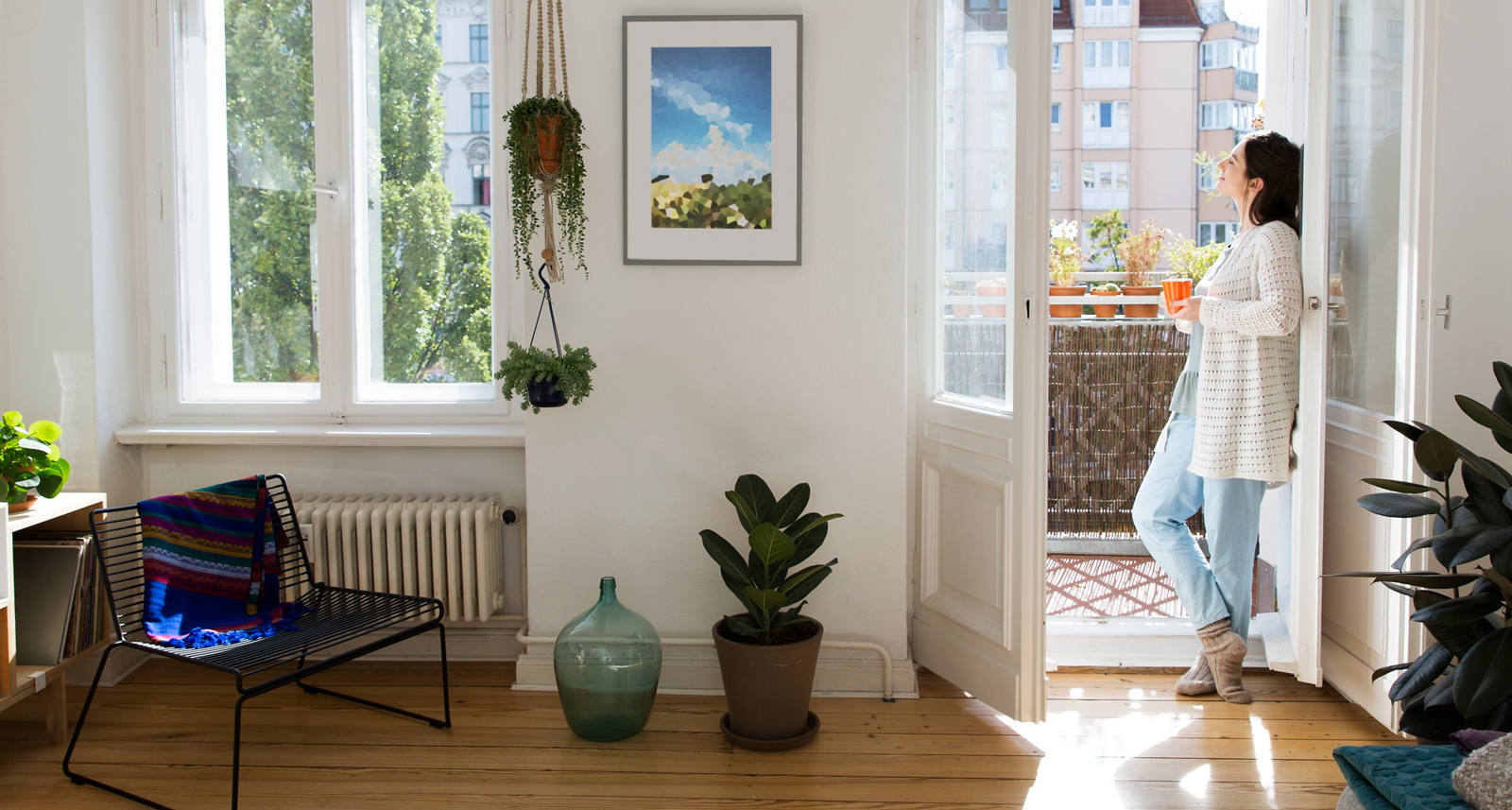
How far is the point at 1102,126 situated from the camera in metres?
6.95

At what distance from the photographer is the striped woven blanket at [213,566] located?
8.79 ft

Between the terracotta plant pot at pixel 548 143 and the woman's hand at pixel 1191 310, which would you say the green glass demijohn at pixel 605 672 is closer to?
the terracotta plant pot at pixel 548 143

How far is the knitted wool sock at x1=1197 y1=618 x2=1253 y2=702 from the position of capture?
3096mm

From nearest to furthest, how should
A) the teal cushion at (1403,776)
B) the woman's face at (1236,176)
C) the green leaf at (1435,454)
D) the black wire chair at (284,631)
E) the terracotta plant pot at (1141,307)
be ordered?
the teal cushion at (1403,776) → the green leaf at (1435,454) → the black wire chair at (284,631) → the woman's face at (1236,176) → the terracotta plant pot at (1141,307)

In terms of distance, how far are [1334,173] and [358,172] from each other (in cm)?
297

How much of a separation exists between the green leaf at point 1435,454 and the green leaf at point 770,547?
1.46m

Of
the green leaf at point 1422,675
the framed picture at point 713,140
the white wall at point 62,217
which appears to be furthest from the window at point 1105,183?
the white wall at point 62,217

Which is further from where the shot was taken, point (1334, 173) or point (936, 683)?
point (936, 683)

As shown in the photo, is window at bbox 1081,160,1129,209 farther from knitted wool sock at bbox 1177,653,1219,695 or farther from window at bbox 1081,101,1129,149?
knitted wool sock at bbox 1177,653,1219,695

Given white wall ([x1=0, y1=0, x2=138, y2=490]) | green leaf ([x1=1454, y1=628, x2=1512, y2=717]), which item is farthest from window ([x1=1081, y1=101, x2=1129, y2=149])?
white wall ([x1=0, y1=0, x2=138, y2=490])

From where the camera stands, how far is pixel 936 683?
328cm

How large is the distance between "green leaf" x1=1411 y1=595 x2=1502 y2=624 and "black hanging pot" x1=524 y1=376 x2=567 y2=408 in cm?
209

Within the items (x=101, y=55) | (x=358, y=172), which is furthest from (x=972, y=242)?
(x=101, y=55)

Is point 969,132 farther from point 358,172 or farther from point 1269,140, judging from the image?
point 358,172
